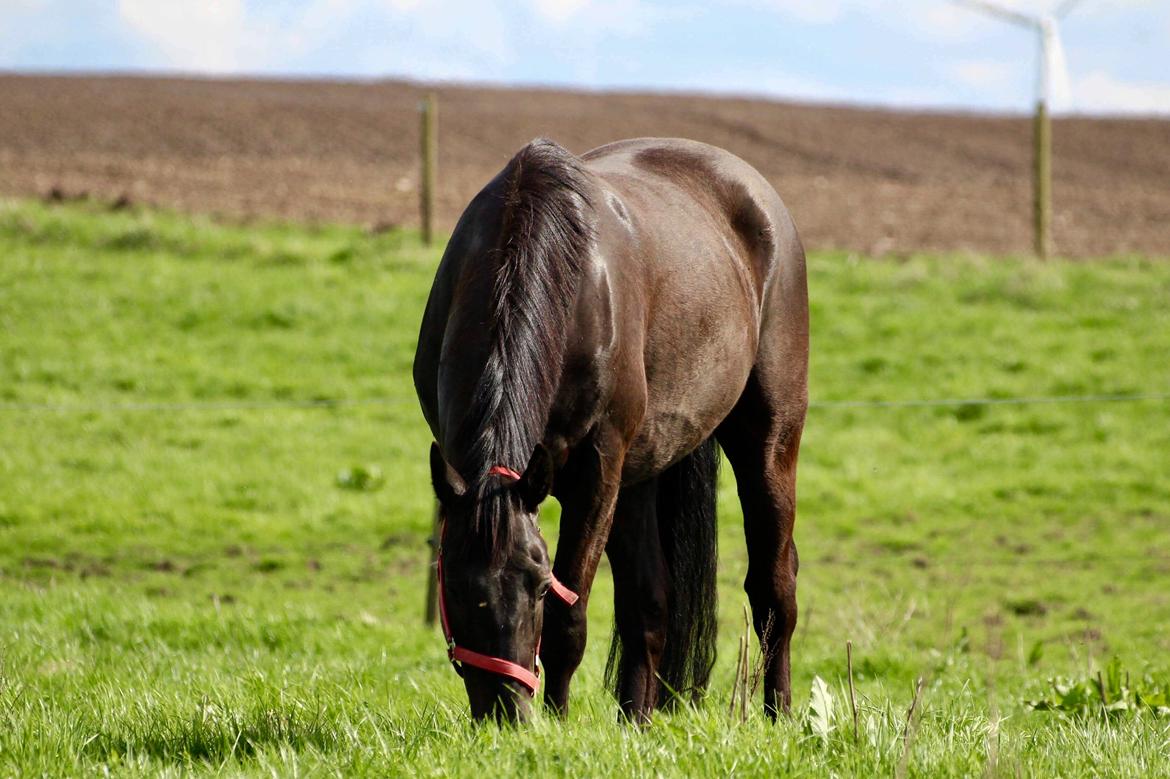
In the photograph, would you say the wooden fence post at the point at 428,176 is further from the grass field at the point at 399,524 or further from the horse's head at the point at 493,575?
the horse's head at the point at 493,575

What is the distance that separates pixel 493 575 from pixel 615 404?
90 centimetres

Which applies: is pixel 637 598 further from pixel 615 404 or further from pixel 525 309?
pixel 525 309

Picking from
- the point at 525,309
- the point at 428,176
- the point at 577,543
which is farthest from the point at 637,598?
the point at 428,176

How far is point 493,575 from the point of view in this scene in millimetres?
3180

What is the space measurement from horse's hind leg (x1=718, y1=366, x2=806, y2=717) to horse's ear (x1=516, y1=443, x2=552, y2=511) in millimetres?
1839

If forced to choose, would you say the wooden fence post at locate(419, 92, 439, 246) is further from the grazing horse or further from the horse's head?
the horse's head

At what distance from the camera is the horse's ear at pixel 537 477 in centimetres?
320

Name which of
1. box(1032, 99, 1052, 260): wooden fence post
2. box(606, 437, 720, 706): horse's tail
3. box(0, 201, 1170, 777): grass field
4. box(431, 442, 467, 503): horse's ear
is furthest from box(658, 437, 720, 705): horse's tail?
box(1032, 99, 1052, 260): wooden fence post

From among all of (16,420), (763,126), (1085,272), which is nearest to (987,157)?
(763,126)

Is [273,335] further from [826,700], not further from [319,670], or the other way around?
[826,700]

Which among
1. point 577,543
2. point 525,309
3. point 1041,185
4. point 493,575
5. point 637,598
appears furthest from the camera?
point 1041,185

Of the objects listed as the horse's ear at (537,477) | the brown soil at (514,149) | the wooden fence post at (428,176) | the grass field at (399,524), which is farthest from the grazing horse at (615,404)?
the brown soil at (514,149)

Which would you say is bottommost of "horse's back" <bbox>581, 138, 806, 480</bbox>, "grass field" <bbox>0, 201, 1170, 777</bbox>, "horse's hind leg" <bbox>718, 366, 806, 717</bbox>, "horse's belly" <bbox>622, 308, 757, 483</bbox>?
"grass field" <bbox>0, 201, 1170, 777</bbox>

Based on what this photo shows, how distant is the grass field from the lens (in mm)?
3453
